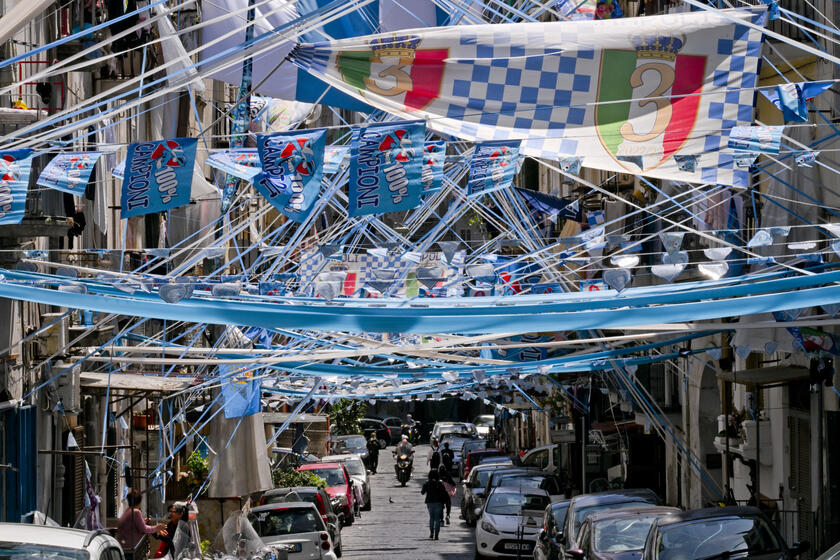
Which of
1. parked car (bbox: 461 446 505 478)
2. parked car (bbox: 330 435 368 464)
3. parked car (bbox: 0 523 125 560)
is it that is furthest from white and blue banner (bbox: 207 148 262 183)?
parked car (bbox: 330 435 368 464)

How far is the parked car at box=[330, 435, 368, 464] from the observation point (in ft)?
157

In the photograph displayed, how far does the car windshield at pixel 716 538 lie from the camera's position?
13039mm

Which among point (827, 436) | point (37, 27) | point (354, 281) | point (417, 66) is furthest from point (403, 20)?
point (827, 436)

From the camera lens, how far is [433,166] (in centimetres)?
1103

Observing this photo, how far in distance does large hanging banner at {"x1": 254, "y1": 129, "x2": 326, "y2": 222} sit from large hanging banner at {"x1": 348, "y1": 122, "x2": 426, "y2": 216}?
1.09ft

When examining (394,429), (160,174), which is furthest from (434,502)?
(394,429)

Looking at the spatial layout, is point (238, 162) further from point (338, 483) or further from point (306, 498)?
point (338, 483)

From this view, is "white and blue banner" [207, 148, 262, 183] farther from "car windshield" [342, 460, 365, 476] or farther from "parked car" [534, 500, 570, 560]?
"car windshield" [342, 460, 365, 476]

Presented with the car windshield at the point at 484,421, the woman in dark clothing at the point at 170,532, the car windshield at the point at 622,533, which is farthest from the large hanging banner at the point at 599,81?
the car windshield at the point at 484,421

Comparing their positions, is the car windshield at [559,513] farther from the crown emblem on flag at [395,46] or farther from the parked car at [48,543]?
the parked car at [48,543]

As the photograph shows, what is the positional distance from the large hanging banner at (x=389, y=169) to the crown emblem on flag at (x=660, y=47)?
196 centimetres

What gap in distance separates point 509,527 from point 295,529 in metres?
4.59

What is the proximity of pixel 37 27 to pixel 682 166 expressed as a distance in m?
10.3

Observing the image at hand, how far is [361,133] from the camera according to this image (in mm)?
10578
